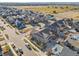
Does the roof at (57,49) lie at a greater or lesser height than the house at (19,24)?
lesser

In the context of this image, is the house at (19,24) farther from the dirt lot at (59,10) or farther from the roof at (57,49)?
the roof at (57,49)

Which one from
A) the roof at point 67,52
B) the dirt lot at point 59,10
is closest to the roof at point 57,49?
the roof at point 67,52

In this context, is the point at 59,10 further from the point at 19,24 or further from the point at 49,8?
the point at 19,24

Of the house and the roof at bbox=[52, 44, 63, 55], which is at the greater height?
the house

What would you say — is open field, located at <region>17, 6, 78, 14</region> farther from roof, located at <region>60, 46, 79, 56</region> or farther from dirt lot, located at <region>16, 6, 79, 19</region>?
roof, located at <region>60, 46, 79, 56</region>

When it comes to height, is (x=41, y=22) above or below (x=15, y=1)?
below

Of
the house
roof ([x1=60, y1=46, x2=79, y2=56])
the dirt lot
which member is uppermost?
the dirt lot

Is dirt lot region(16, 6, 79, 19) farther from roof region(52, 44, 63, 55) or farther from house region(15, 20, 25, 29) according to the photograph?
roof region(52, 44, 63, 55)

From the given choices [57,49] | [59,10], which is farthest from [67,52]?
[59,10]

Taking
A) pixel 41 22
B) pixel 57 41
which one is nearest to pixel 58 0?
pixel 41 22

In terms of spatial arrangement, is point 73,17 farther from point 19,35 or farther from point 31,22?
point 19,35

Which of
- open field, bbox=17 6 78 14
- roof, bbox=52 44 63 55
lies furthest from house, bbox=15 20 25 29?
roof, bbox=52 44 63 55
